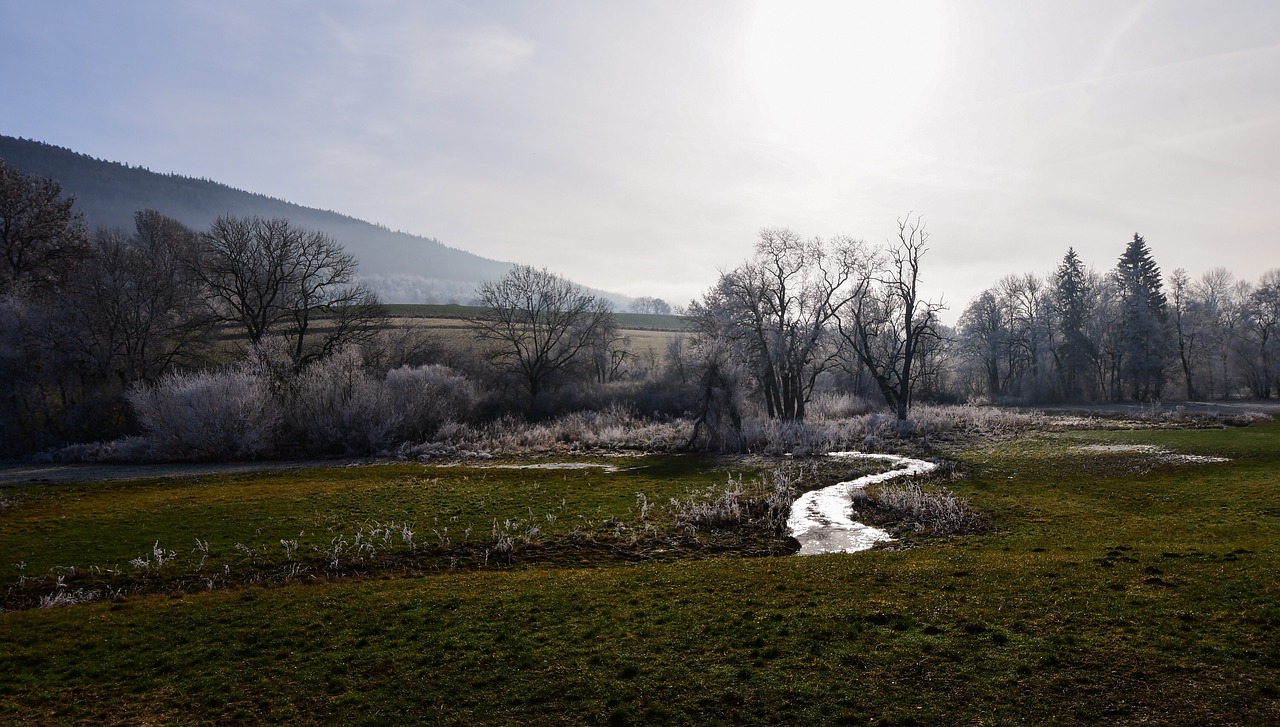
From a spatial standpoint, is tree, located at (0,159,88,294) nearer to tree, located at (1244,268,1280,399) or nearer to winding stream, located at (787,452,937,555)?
winding stream, located at (787,452,937,555)

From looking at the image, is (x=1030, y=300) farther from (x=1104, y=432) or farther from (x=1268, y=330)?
(x=1104, y=432)

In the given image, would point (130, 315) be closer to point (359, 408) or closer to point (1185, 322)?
point (359, 408)

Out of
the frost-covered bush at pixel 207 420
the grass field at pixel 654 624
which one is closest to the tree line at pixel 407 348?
the frost-covered bush at pixel 207 420

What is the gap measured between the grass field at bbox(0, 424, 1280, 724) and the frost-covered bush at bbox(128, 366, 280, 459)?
1777 cm

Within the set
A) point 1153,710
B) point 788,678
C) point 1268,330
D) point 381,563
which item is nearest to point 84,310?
point 381,563

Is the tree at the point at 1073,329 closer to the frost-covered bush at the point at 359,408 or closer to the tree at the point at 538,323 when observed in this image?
the tree at the point at 538,323

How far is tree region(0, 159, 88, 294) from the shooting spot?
44125mm

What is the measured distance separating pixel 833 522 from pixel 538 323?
165ft

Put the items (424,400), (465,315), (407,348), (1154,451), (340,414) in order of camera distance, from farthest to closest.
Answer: (465,315) < (407,348) < (424,400) < (340,414) < (1154,451)

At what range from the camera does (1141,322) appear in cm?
6131

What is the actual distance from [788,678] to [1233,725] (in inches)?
164

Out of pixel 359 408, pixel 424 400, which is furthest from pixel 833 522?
pixel 359 408

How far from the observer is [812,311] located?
48.1 m

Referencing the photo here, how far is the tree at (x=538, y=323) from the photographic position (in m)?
58.4
